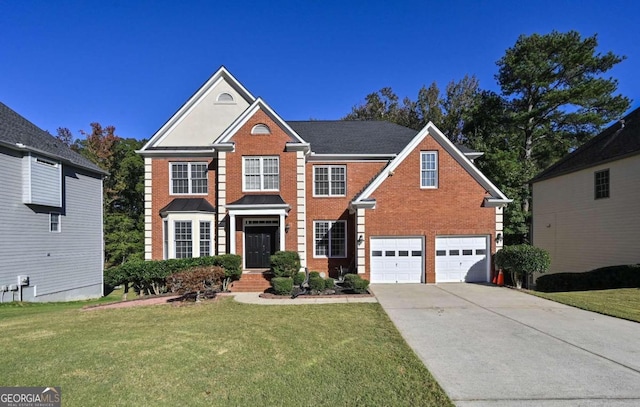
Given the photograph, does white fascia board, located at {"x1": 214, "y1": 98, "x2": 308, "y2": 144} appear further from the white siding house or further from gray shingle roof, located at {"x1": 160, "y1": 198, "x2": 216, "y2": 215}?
the white siding house

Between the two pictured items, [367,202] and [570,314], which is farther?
[367,202]

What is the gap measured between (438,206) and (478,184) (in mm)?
2272

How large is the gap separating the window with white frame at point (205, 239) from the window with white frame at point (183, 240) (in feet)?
1.78

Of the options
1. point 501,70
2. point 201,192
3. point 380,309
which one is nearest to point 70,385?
point 380,309

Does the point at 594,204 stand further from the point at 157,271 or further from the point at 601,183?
the point at 157,271

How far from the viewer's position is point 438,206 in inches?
622

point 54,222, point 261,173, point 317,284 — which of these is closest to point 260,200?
point 261,173

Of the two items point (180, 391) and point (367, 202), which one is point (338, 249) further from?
point (180, 391)

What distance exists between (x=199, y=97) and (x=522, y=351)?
18.6 meters

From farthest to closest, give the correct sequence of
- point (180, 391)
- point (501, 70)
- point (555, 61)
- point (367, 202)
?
point (501, 70)
point (555, 61)
point (367, 202)
point (180, 391)

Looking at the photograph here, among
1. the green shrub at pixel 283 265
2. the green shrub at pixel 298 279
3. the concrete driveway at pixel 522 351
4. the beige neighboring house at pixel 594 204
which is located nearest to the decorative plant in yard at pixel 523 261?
the concrete driveway at pixel 522 351

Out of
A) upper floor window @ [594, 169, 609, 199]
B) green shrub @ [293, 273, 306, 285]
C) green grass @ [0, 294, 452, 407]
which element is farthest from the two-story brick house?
upper floor window @ [594, 169, 609, 199]

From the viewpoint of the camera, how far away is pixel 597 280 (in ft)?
48.4

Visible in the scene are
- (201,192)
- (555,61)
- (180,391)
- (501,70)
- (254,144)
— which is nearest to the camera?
(180,391)
